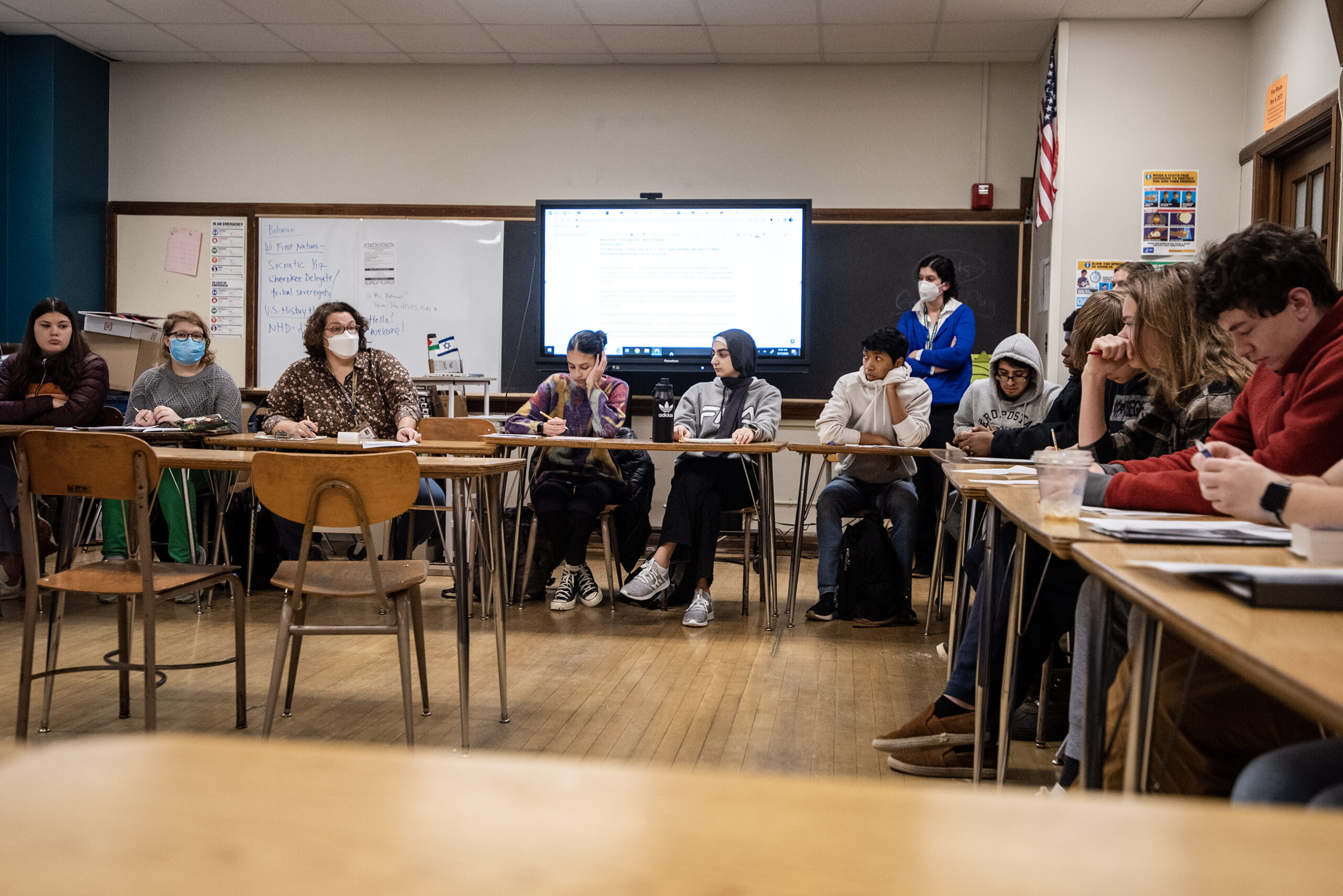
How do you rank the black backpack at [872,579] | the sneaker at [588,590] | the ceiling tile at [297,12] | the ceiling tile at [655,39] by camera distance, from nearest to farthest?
the black backpack at [872,579]
the sneaker at [588,590]
the ceiling tile at [297,12]
the ceiling tile at [655,39]

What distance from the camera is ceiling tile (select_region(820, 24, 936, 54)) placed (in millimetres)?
4949

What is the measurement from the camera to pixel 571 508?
3982 mm

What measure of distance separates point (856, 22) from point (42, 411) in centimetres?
394

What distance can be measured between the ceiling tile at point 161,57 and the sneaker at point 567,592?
381cm

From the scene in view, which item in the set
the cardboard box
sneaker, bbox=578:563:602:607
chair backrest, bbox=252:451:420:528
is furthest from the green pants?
Answer: chair backrest, bbox=252:451:420:528

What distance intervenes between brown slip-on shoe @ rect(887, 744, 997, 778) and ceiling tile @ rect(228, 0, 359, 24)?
4321 mm

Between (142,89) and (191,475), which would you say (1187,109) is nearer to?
(191,475)

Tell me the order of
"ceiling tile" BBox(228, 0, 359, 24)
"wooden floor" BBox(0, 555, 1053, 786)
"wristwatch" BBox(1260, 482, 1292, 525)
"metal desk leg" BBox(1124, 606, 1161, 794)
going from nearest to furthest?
"metal desk leg" BBox(1124, 606, 1161, 794), "wristwatch" BBox(1260, 482, 1292, 525), "wooden floor" BBox(0, 555, 1053, 786), "ceiling tile" BBox(228, 0, 359, 24)

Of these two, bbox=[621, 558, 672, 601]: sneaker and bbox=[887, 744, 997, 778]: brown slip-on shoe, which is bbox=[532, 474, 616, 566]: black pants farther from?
bbox=[887, 744, 997, 778]: brown slip-on shoe

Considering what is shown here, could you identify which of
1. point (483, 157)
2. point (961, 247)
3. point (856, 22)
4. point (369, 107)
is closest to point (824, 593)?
point (961, 247)

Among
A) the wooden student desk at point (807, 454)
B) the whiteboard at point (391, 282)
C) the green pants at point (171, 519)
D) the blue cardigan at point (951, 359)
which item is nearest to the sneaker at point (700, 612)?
the wooden student desk at point (807, 454)

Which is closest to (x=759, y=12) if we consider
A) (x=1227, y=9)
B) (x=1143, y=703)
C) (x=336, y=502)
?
(x=1227, y=9)

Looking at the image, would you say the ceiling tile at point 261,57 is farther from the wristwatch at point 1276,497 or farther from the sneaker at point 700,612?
the wristwatch at point 1276,497

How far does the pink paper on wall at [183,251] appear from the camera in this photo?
589cm
